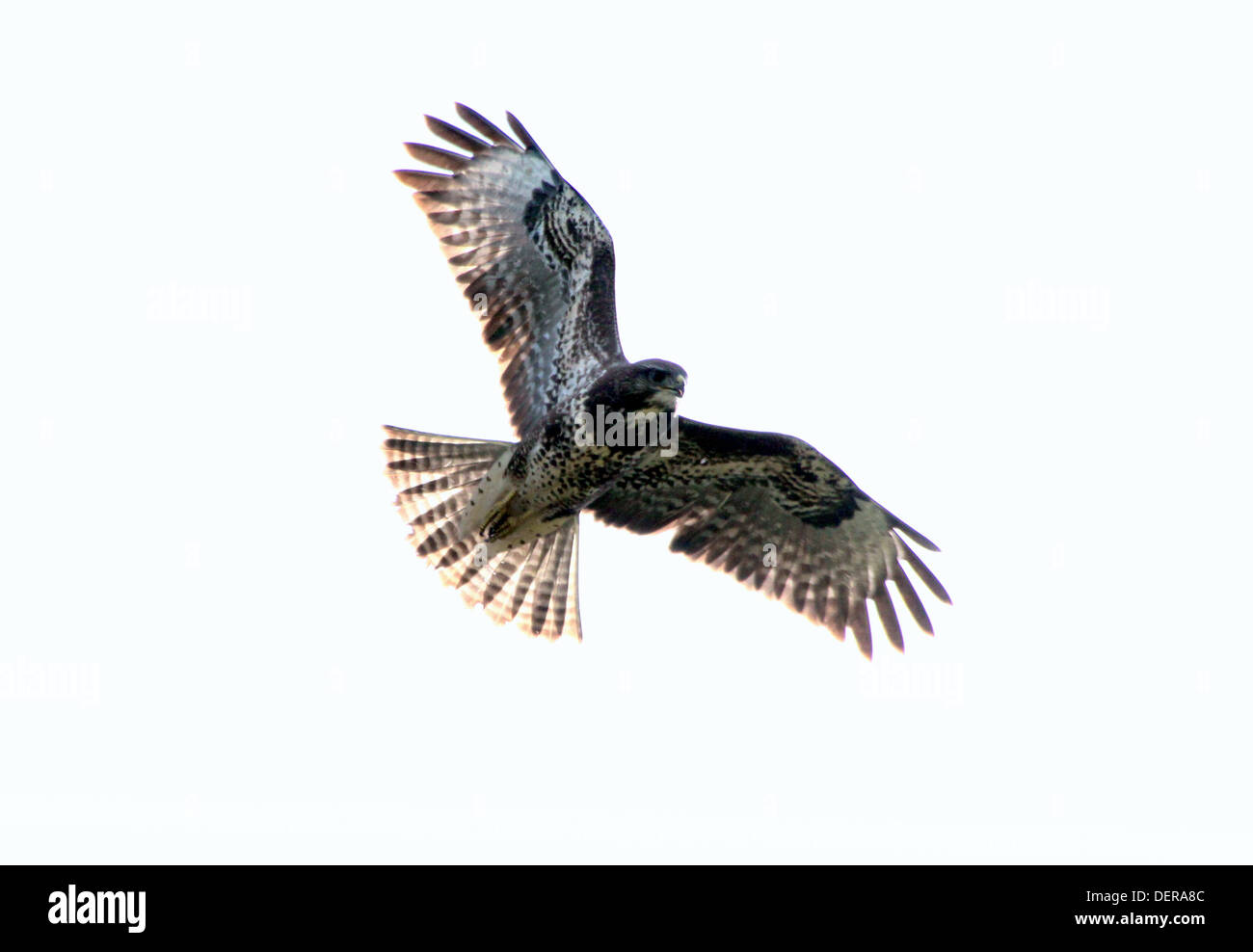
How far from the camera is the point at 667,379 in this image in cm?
866

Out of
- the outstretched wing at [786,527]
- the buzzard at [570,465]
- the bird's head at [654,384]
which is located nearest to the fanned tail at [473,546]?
the buzzard at [570,465]

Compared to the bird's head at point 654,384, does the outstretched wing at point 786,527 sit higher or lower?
lower

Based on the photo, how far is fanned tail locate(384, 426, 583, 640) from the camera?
10023 millimetres

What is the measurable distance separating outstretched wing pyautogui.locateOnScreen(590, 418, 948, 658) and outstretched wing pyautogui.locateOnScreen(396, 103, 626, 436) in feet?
2.94

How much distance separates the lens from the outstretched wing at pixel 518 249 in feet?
31.2

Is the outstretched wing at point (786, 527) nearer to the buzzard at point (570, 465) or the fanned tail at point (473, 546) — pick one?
the buzzard at point (570, 465)

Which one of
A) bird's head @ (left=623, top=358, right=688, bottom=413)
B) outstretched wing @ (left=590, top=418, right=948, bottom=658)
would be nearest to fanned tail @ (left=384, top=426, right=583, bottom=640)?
outstretched wing @ (left=590, top=418, right=948, bottom=658)

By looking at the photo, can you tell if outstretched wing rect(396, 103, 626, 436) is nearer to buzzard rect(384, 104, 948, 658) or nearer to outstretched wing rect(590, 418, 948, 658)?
buzzard rect(384, 104, 948, 658)

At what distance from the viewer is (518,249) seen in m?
9.74

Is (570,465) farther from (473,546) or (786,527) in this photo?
(786,527)
